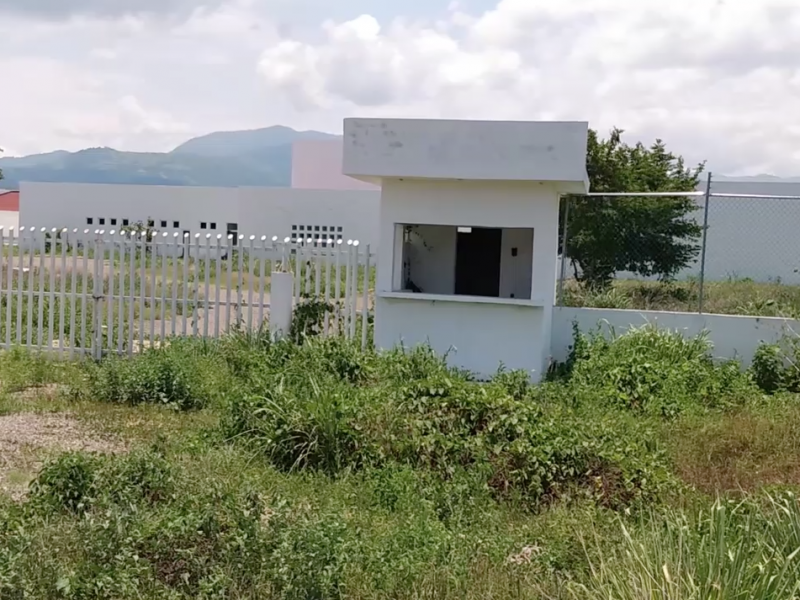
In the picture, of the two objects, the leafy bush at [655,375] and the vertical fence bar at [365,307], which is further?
the vertical fence bar at [365,307]

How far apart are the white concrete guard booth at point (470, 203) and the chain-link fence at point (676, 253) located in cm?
129

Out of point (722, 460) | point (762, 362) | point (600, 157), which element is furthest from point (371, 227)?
point (722, 460)

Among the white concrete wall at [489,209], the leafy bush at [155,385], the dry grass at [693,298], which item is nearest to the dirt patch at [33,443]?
the leafy bush at [155,385]

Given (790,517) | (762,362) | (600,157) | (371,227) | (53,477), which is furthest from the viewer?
(371,227)

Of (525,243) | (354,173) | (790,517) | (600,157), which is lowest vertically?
(790,517)

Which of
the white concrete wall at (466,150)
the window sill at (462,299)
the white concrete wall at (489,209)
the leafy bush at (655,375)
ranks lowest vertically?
the leafy bush at (655,375)

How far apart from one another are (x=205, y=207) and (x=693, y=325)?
26589 mm

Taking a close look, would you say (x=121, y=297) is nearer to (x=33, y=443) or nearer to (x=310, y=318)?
(x=310, y=318)

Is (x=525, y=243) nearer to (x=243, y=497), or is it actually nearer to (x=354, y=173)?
(x=354, y=173)

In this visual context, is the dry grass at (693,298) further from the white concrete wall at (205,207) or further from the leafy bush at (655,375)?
the white concrete wall at (205,207)

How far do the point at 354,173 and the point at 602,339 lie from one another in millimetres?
3750

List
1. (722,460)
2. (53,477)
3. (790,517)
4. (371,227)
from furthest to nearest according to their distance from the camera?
(371,227)
(722,460)
(53,477)
(790,517)

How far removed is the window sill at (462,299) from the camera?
1034 centimetres

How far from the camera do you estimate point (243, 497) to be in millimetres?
4988
